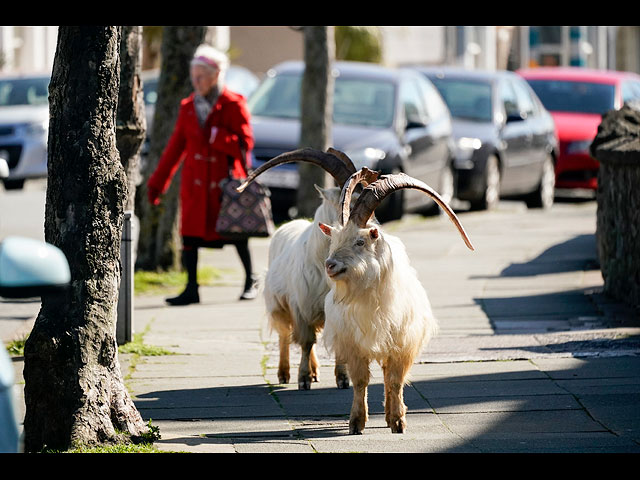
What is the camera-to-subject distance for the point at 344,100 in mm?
18000

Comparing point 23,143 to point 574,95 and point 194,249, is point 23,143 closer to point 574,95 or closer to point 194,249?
point 574,95

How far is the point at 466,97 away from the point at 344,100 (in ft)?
10.6

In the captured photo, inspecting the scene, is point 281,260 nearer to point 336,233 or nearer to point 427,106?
point 336,233

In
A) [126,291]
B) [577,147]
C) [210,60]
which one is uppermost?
[210,60]

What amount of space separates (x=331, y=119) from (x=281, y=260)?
8146 millimetres

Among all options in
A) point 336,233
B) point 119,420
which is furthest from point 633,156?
point 119,420

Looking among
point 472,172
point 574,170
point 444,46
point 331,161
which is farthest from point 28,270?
point 444,46

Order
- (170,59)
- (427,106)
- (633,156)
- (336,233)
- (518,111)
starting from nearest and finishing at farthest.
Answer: (336,233) → (633,156) → (170,59) → (427,106) → (518,111)

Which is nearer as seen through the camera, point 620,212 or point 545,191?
point 620,212

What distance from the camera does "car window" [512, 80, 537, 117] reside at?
66.5ft

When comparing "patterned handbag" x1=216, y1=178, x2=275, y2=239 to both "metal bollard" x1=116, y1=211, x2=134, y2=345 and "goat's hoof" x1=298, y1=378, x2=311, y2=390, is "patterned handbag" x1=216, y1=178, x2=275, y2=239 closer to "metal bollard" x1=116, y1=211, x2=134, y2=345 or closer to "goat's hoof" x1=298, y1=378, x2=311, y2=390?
"metal bollard" x1=116, y1=211, x2=134, y2=345

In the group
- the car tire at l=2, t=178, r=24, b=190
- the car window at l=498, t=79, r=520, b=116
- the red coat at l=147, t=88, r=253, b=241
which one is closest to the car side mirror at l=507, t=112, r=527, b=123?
the car window at l=498, t=79, r=520, b=116

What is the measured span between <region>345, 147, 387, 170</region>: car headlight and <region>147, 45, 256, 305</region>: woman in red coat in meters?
4.68

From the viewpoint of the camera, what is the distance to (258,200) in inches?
442
